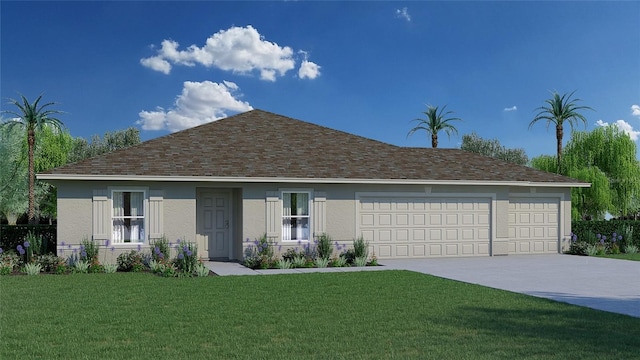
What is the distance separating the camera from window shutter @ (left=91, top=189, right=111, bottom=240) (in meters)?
17.1

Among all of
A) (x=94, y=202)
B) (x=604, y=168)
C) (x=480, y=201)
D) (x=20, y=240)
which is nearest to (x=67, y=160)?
(x=20, y=240)

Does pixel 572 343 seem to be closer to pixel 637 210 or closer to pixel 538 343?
Answer: pixel 538 343

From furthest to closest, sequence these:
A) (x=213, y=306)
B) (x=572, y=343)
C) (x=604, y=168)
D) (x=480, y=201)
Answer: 1. (x=604, y=168)
2. (x=480, y=201)
3. (x=213, y=306)
4. (x=572, y=343)

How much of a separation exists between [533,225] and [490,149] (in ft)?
119

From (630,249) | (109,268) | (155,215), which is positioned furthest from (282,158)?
(630,249)

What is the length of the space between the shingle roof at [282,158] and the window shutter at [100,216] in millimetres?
699

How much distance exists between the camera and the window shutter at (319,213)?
62.4 feet

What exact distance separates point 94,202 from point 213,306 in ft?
26.6

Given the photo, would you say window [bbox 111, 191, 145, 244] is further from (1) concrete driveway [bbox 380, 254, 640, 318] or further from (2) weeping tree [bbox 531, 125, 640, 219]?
(2) weeping tree [bbox 531, 125, 640, 219]

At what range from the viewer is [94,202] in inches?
675

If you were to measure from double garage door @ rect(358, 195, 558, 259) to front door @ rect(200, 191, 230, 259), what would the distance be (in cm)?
431

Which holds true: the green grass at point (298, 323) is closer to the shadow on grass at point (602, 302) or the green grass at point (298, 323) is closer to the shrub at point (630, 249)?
the shadow on grass at point (602, 302)

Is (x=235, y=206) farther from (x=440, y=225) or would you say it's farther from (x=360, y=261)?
(x=440, y=225)

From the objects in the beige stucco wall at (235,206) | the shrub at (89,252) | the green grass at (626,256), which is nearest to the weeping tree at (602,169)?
the green grass at (626,256)
